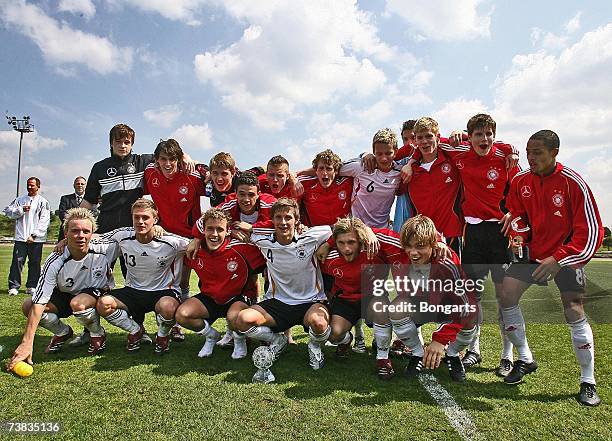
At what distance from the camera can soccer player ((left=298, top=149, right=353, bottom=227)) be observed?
17.0 feet

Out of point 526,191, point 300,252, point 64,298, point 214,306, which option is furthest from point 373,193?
point 64,298

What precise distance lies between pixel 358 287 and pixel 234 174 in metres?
2.14

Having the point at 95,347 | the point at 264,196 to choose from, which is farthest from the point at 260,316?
the point at 95,347

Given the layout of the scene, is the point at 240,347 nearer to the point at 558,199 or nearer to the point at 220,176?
the point at 220,176

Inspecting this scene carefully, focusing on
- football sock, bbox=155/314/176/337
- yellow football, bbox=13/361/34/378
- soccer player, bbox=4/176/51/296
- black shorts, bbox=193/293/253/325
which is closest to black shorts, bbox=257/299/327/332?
black shorts, bbox=193/293/253/325

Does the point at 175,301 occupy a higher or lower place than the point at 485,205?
lower

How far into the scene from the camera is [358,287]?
4.30 m

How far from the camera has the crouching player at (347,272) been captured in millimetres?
4086

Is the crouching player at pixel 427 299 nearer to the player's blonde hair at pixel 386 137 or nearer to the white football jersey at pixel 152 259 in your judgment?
the player's blonde hair at pixel 386 137

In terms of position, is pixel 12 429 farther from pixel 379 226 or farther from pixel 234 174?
pixel 379 226

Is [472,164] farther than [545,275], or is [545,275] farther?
[472,164]

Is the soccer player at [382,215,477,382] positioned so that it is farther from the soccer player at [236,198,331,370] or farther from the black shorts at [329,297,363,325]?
the soccer player at [236,198,331,370]

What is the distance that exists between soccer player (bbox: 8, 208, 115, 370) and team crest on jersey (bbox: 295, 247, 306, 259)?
2.09m

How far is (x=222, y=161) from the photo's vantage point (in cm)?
509
